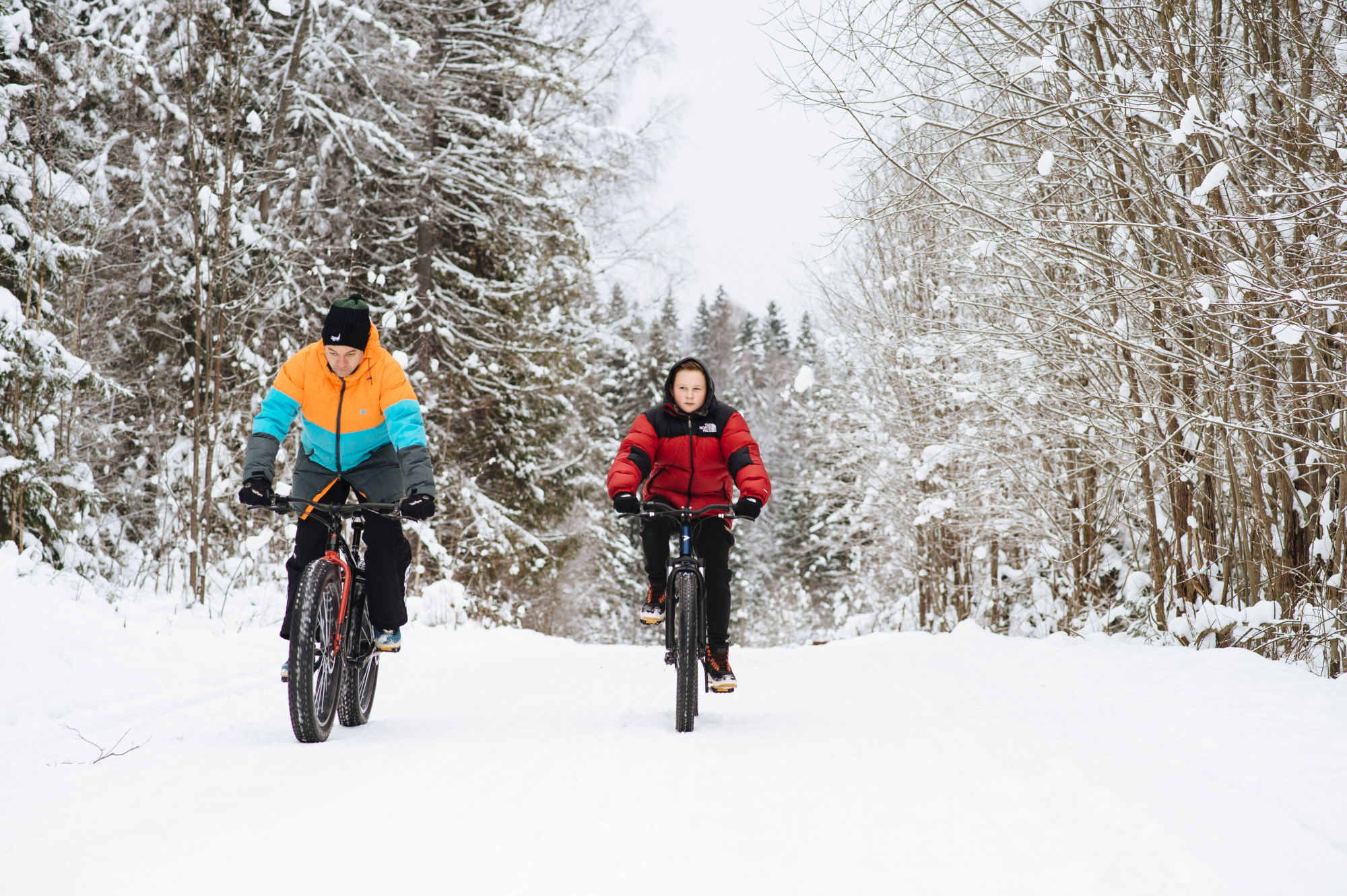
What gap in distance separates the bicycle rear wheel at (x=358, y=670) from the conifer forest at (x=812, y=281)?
3.63 m

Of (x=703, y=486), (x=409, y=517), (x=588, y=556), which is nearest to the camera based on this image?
(x=409, y=517)

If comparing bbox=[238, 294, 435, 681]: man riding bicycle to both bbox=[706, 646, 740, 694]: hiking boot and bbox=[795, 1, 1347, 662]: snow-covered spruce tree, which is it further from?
bbox=[795, 1, 1347, 662]: snow-covered spruce tree

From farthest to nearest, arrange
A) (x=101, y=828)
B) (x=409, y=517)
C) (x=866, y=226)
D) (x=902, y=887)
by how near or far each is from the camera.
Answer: (x=866, y=226)
(x=409, y=517)
(x=101, y=828)
(x=902, y=887)

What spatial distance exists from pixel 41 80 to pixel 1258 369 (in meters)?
9.47

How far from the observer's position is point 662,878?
7.39 feet

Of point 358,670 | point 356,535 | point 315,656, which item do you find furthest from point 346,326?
point 358,670

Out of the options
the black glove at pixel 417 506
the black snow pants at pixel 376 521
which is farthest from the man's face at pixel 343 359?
the black glove at pixel 417 506

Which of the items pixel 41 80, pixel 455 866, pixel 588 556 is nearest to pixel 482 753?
pixel 455 866

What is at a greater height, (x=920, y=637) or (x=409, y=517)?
(x=409, y=517)

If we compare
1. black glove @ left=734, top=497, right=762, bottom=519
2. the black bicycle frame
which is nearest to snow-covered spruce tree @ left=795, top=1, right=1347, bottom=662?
black glove @ left=734, top=497, right=762, bottom=519

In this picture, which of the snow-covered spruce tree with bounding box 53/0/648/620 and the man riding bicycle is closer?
the man riding bicycle

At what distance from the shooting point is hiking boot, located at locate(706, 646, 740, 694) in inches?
185

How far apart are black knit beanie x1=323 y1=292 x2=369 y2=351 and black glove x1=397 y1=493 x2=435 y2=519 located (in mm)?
814

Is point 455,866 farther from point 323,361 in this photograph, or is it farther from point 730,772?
point 323,361
